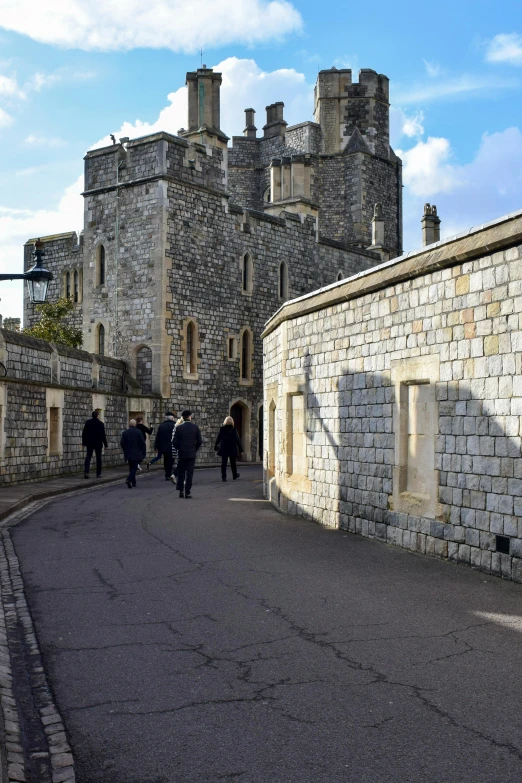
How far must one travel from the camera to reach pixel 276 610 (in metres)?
6.73

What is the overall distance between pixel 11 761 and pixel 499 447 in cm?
582

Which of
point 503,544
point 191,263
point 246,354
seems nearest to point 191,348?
point 191,263

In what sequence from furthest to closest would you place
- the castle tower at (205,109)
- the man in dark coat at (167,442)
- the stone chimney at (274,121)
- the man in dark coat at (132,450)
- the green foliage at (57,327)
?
the stone chimney at (274,121), the green foliage at (57,327), the castle tower at (205,109), the man in dark coat at (167,442), the man in dark coat at (132,450)

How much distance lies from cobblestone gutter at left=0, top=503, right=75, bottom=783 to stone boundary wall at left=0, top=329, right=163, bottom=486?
11772mm

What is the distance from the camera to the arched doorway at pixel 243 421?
108 ft

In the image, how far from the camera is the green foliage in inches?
1270

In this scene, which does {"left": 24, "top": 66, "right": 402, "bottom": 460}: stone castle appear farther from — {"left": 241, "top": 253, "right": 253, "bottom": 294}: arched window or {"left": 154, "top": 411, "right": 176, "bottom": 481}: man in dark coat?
{"left": 154, "top": 411, "right": 176, "bottom": 481}: man in dark coat

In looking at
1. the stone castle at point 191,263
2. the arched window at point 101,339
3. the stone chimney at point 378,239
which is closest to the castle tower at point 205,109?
the stone castle at point 191,263

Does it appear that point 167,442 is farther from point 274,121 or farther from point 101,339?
point 274,121

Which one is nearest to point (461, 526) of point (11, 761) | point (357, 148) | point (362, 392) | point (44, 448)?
point (362, 392)

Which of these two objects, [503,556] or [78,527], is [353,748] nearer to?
[503,556]

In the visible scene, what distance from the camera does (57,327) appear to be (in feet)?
107

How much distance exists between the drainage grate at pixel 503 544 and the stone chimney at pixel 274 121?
42591 mm

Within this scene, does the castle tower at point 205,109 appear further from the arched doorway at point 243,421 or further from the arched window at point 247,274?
the arched doorway at point 243,421
